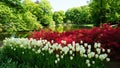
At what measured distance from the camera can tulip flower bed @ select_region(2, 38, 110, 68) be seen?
24.1ft

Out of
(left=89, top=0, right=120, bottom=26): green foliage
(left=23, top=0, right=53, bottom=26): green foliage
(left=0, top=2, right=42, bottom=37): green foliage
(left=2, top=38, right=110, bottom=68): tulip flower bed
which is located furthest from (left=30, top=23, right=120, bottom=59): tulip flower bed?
(left=23, top=0, right=53, bottom=26): green foliage

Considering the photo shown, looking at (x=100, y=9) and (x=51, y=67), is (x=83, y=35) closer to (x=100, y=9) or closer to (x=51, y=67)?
(x=51, y=67)


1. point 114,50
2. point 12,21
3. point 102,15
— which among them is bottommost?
point 102,15

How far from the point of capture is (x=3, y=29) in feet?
98.6

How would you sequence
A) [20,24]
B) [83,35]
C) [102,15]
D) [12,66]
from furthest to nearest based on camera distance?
[102,15] < [20,24] < [83,35] < [12,66]

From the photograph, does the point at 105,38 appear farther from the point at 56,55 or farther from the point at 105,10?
the point at 105,10

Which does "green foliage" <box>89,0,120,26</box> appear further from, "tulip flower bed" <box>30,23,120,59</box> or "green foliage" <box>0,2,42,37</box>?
"tulip flower bed" <box>30,23,120,59</box>

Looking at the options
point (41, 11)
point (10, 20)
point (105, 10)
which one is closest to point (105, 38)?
point (10, 20)

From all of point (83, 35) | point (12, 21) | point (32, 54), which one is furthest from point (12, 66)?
point (12, 21)

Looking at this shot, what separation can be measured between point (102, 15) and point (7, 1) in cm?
1437

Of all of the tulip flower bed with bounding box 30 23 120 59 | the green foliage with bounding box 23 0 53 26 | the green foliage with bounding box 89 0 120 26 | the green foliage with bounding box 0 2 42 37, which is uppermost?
the tulip flower bed with bounding box 30 23 120 59

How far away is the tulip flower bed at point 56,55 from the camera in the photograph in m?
7.33

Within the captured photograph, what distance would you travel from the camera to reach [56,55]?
301 inches

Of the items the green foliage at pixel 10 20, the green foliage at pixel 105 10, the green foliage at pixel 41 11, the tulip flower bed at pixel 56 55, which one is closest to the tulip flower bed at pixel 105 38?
the tulip flower bed at pixel 56 55
